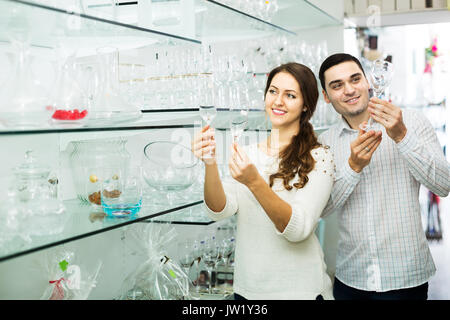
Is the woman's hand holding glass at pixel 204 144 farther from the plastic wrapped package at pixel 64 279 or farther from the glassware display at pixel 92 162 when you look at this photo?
the plastic wrapped package at pixel 64 279

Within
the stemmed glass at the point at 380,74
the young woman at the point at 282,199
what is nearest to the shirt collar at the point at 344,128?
the stemmed glass at the point at 380,74

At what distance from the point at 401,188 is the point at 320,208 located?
573mm

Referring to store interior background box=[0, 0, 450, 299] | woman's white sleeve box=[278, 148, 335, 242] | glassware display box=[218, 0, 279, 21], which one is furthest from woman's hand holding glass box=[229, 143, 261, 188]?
glassware display box=[218, 0, 279, 21]

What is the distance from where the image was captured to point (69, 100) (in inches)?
58.4

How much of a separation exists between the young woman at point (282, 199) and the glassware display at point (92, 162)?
362 millimetres

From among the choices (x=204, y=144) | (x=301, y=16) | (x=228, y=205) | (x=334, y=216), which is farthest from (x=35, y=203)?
(x=334, y=216)

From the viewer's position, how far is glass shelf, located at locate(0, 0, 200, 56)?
1377mm

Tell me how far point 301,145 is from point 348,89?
46cm

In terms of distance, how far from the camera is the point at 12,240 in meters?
1.34

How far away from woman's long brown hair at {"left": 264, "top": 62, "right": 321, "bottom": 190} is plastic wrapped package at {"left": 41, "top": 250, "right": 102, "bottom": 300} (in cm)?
78

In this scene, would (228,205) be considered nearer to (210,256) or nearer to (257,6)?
(210,256)

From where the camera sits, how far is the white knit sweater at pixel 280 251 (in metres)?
1.83
